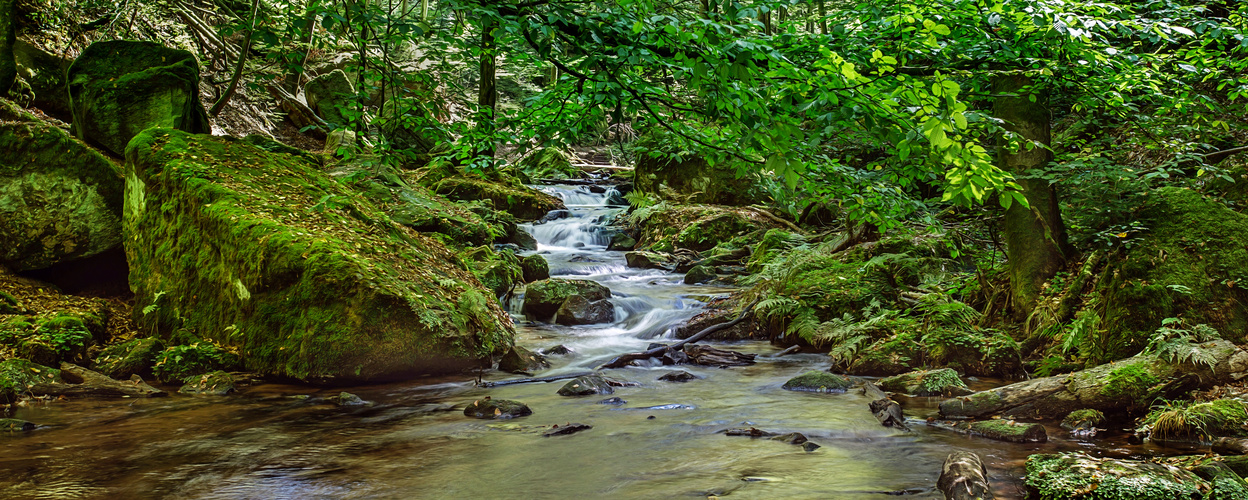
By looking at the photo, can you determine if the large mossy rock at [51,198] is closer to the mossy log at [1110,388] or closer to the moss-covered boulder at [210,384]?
the moss-covered boulder at [210,384]

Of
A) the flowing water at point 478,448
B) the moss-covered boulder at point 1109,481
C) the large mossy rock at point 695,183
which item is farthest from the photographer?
the large mossy rock at point 695,183

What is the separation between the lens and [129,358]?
22.7 ft

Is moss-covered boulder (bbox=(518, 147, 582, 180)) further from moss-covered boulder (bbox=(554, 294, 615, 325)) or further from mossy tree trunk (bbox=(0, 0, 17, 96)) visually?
mossy tree trunk (bbox=(0, 0, 17, 96))

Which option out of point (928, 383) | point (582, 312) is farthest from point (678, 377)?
point (582, 312)

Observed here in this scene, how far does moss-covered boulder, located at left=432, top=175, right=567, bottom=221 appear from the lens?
17.1 meters

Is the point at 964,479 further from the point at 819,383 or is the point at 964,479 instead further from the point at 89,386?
the point at 89,386

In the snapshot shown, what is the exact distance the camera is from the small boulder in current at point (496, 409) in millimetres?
5832

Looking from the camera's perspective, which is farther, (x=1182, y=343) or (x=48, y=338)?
(x=48, y=338)

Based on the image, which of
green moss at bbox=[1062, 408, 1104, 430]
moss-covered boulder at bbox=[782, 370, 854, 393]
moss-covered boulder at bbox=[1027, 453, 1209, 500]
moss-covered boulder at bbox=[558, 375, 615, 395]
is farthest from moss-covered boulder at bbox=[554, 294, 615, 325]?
moss-covered boulder at bbox=[1027, 453, 1209, 500]

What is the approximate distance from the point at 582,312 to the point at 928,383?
225 inches

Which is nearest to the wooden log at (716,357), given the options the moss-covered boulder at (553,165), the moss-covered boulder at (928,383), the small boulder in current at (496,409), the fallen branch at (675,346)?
the fallen branch at (675,346)

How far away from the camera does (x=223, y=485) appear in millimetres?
4207

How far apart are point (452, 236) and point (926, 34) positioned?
1015 cm

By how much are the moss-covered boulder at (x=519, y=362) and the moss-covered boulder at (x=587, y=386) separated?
1.03m
